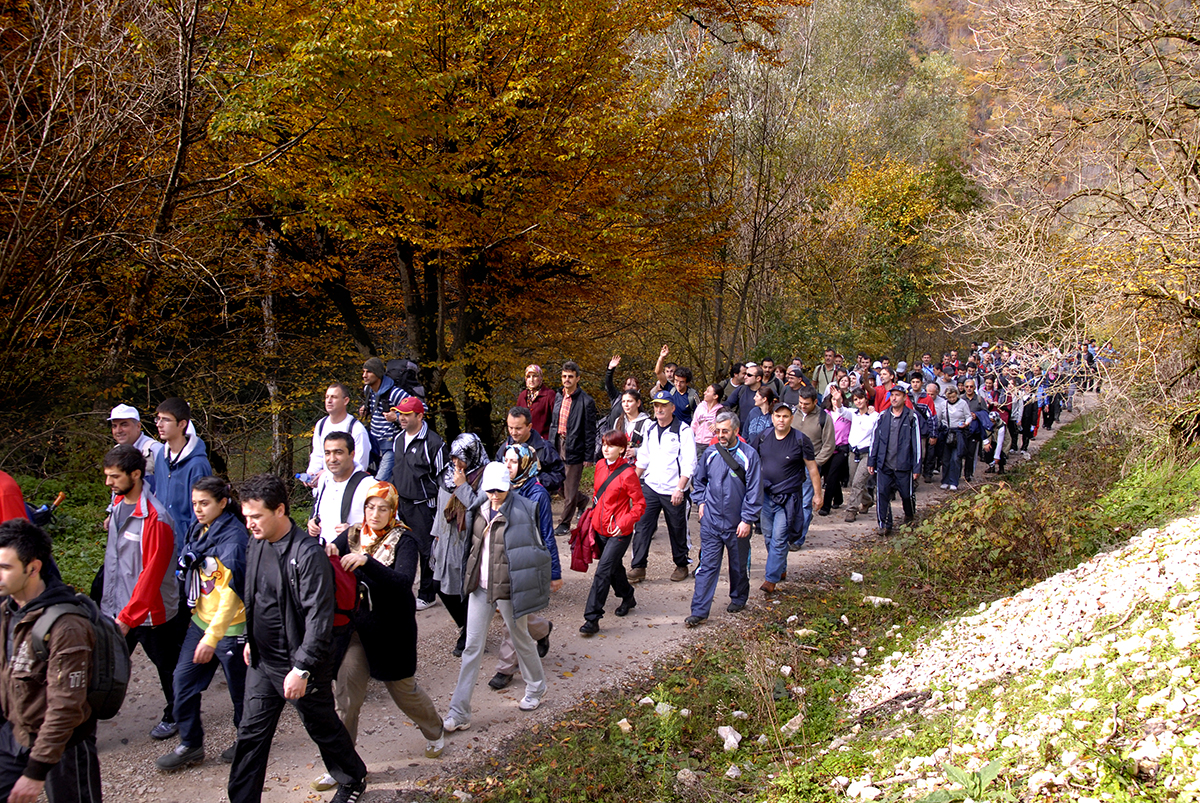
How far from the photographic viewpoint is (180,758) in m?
4.70

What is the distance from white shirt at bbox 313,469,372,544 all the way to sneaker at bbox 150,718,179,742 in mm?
1565

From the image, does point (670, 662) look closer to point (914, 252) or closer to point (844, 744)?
point (844, 744)

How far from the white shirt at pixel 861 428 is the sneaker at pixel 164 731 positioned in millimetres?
9193

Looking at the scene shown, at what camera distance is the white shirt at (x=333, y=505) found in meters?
4.92

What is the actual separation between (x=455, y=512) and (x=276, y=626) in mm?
1769

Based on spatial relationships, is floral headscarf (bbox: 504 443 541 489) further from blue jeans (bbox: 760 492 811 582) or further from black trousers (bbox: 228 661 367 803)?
blue jeans (bbox: 760 492 811 582)

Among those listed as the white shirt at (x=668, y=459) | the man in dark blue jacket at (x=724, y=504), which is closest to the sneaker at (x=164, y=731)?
the man in dark blue jacket at (x=724, y=504)

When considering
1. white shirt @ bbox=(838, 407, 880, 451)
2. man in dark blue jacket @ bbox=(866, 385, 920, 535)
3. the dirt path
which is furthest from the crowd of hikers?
white shirt @ bbox=(838, 407, 880, 451)

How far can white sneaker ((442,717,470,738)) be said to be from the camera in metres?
5.17

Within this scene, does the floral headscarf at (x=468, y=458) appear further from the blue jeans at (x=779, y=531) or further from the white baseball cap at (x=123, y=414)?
the blue jeans at (x=779, y=531)

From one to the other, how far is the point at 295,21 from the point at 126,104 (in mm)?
2396

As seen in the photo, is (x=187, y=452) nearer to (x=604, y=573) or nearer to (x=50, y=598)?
(x=50, y=598)

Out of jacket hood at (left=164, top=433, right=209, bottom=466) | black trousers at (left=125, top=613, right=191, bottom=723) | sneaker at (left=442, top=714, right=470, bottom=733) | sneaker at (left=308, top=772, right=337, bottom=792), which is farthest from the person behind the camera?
A: jacket hood at (left=164, top=433, right=209, bottom=466)

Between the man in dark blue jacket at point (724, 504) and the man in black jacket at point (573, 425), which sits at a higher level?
the man in black jacket at point (573, 425)
